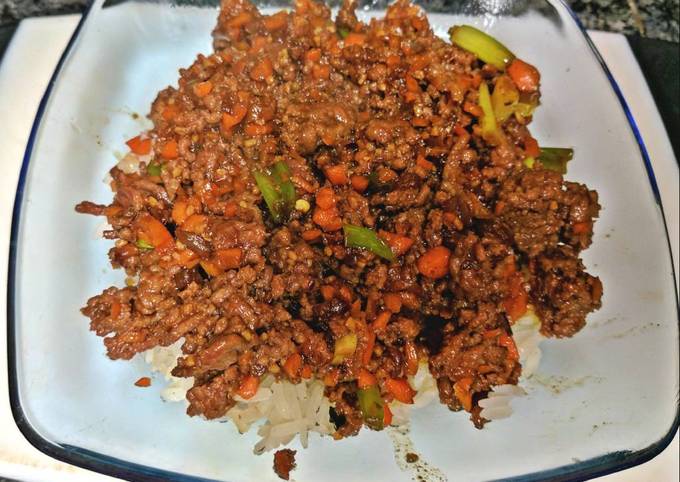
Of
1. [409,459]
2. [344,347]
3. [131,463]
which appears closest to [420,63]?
[344,347]

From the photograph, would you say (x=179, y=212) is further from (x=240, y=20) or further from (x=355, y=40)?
(x=355, y=40)

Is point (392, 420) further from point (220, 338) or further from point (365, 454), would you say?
point (220, 338)

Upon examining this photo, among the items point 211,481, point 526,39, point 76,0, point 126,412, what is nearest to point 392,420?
point 211,481

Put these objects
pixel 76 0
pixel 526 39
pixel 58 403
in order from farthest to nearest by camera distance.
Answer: pixel 76 0
pixel 526 39
pixel 58 403

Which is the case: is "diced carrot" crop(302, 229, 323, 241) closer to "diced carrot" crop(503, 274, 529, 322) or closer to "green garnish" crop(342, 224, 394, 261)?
"green garnish" crop(342, 224, 394, 261)

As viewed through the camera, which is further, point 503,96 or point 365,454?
point 503,96

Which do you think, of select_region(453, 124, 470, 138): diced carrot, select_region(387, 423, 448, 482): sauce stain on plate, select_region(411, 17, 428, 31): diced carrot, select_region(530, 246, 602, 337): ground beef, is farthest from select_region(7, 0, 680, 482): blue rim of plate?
select_region(411, 17, 428, 31): diced carrot
